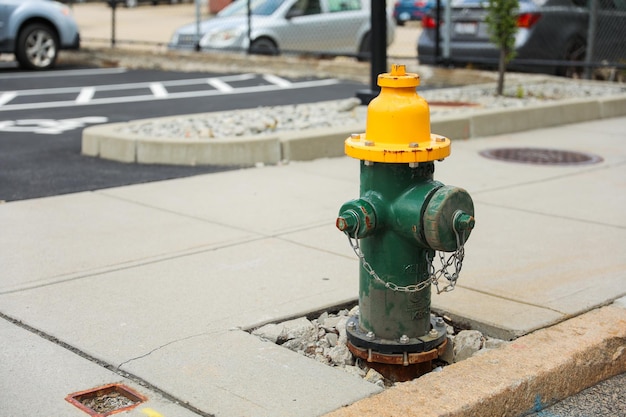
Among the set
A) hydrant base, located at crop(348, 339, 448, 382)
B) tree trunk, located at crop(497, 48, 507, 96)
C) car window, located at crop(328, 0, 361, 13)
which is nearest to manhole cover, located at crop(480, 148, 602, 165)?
tree trunk, located at crop(497, 48, 507, 96)

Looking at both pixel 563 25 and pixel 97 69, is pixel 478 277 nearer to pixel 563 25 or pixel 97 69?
pixel 563 25

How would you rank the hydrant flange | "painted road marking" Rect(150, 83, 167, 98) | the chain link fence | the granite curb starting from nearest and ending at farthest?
the hydrant flange → the granite curb → "painted road marking" Rect(150, 83, 167, 98) → the chain link fence

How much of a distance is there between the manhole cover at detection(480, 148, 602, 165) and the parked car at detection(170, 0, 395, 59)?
744 cm

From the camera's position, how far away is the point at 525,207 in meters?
6.24

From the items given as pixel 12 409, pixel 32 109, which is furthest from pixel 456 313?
pixel 32 109

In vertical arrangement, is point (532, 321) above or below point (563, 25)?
below

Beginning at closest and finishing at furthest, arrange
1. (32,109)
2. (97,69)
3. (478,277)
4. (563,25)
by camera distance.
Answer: (478,277)
(32,109)
(563,25)
(97,69)

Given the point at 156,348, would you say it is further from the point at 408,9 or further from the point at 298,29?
the point at 408,9

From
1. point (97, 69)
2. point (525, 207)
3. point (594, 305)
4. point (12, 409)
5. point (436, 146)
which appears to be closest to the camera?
point (12, 409)

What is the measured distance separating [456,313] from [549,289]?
60 centimetres

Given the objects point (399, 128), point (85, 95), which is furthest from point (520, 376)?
point (85, 95)

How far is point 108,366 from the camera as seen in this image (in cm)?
360

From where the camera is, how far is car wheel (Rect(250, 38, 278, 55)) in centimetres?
1545

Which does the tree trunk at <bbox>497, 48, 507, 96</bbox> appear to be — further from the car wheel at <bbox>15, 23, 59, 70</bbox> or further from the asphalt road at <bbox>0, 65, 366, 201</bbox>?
the car wheel at <bbox>15, 23, 59, 70</bbox>
